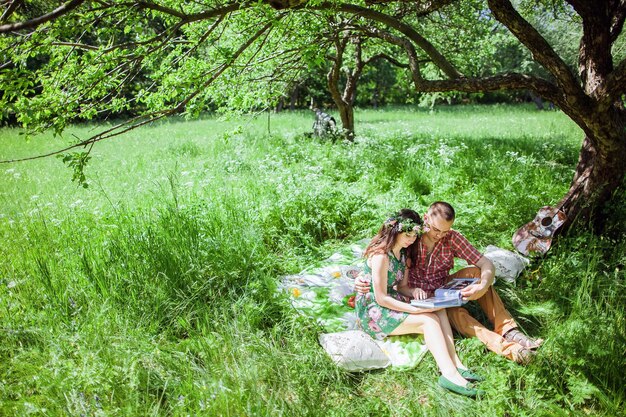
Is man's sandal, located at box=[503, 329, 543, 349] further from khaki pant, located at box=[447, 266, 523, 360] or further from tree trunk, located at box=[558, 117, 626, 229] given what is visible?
tree trunk, located at box=[558, 117, 626, 229]

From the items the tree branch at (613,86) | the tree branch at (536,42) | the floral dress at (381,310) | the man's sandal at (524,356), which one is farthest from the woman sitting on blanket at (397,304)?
the tree branch at (613,86)

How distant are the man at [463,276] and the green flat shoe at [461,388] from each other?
1.51 feet

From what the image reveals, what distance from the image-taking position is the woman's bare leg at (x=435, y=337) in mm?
2924

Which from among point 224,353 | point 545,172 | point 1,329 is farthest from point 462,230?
point 1,329

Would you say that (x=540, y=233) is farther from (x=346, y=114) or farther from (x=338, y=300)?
(x=346, y=114)

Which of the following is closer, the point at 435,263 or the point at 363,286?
the point at 363,286

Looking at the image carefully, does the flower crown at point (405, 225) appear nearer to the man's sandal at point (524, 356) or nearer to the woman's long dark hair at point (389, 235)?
the woman's long dark hair at point (389, 235)

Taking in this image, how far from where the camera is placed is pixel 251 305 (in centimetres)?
347

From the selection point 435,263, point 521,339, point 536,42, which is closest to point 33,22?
point 435,263

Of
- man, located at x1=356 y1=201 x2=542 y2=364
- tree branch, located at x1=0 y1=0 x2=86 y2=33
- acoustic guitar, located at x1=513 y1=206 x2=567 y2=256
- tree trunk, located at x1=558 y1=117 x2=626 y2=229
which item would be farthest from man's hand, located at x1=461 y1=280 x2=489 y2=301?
tree branch, located at x1=0 y1=0 x2=86 y2=33

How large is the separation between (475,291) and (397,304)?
0.62 meters

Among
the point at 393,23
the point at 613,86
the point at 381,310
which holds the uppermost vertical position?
the point at 393,23

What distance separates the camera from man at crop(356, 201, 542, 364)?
318 centimetres

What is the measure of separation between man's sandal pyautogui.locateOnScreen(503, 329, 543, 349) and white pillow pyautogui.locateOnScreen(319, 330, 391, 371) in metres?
0.97
